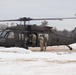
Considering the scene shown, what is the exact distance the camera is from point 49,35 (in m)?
27.1

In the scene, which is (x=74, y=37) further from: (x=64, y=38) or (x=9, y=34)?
(x=9, y=34)

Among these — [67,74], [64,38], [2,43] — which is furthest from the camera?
[64,38]

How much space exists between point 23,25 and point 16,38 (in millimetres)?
1337

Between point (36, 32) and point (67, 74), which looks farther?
point (36, 32)

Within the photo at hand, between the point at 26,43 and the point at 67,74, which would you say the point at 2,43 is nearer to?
the point at 26,43

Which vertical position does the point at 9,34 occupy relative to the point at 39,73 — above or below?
below

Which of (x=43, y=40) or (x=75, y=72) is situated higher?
(x=75, y=72)

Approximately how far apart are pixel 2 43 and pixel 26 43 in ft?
7.03

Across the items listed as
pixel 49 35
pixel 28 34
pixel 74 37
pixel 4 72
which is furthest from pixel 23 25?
pixel 4 72

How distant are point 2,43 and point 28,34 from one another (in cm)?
247

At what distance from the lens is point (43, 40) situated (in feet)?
86.3

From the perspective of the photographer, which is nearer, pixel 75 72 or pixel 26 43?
pixel 75 72

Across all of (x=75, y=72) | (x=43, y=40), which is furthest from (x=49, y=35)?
(x=75, y=72)

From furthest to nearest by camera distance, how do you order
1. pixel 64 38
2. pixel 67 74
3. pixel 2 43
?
pixel 64 38 < pixel 2 43 < pixel 67 74
